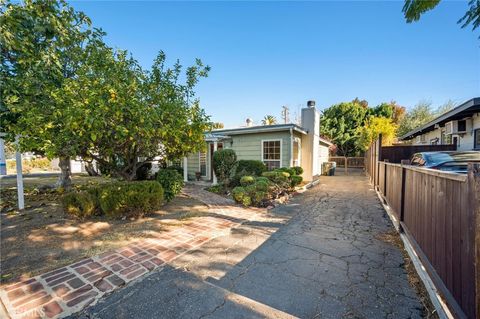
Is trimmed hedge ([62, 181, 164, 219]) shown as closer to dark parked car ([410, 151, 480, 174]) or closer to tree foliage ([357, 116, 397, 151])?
dark parked car ([410, 151, 480, 174])

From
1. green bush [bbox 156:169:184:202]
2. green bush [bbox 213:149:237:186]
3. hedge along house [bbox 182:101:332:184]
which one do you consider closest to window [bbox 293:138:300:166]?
hedge along house [bbox 182:101:332:184]

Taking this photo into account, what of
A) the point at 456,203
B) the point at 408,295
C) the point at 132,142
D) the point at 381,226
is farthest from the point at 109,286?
the point at 381,226

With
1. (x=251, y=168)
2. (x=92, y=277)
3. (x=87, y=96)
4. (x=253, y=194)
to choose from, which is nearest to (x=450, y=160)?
(x=253, y=194)

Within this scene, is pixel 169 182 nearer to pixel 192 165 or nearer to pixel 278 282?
pixel 278 282

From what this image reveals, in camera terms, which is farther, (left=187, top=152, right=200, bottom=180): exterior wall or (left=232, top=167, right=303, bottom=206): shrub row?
(left=187, top=152, right=200, bottom=180): exterior wall

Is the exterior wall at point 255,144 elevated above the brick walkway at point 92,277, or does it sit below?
above

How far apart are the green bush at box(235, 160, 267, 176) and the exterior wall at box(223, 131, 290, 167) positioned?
1.03 meters

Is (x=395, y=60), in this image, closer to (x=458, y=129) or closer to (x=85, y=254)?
(x=458, y=129)

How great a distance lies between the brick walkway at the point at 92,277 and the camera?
2.17 m

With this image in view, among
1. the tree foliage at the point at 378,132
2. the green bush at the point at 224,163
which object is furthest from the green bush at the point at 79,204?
the tree foliage at the point at 378,132

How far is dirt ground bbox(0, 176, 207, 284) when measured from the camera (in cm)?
303

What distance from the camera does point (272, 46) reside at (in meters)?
10.6

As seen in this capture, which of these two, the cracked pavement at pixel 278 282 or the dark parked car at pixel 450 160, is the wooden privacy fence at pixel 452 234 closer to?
the cracked pavement at pixel 278 282

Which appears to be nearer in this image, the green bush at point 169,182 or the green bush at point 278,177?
the green bush at point 169,182
